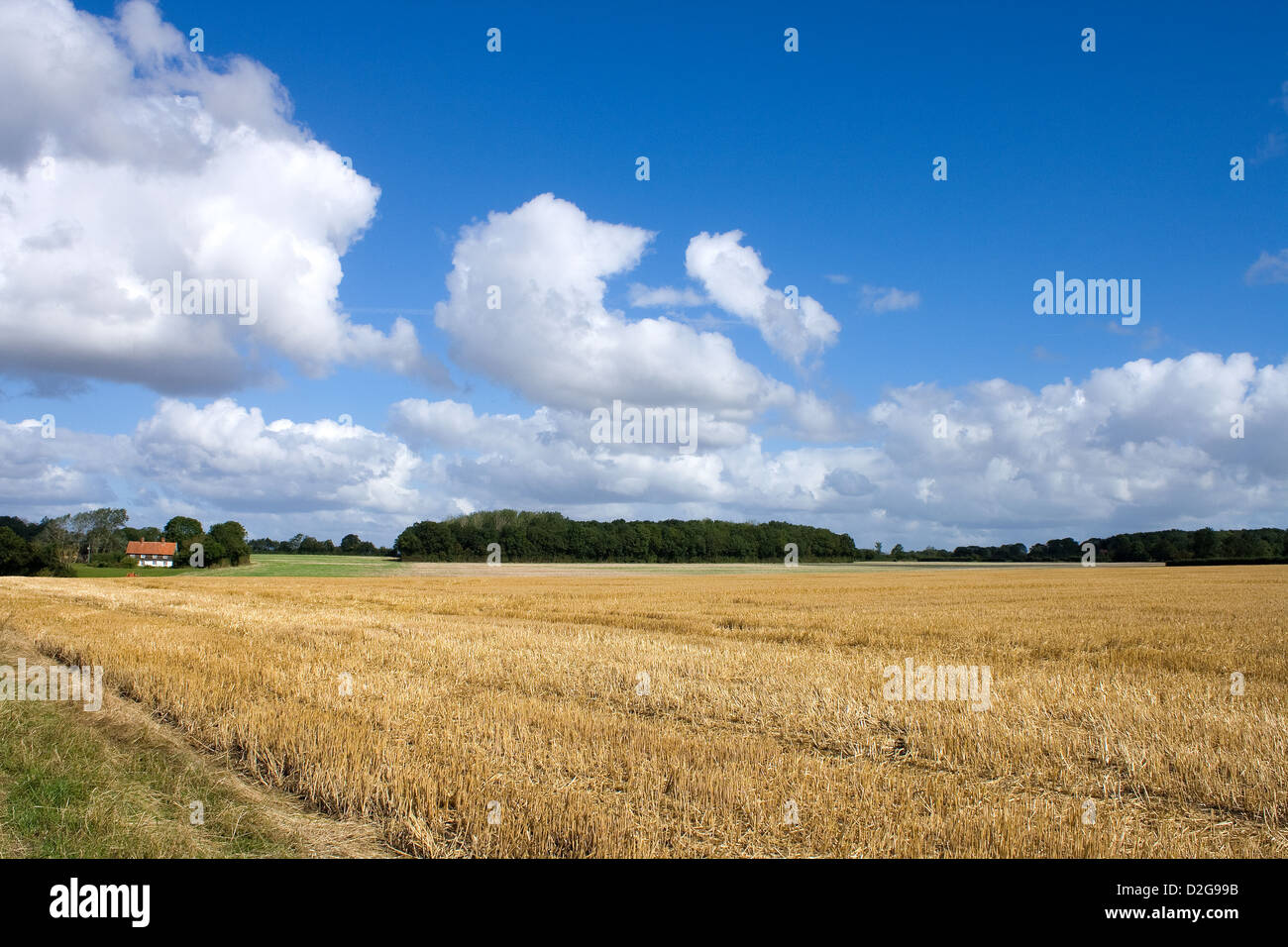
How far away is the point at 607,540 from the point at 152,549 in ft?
252

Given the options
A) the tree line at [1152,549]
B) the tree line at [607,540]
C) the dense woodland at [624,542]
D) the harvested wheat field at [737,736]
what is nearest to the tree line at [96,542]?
the dense woodland at [624,542]

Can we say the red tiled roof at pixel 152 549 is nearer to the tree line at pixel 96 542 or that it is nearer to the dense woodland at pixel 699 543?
the tree line at pixel 96 542

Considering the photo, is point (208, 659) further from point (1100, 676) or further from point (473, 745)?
point (1100, 676)

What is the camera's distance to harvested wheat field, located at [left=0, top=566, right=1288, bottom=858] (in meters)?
6.29

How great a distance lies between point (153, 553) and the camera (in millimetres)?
118688

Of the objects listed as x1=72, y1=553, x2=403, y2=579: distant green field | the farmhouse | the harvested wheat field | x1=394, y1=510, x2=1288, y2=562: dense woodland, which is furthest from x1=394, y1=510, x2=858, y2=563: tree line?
the harvested wheat field

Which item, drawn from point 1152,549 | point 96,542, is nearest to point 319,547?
point 96,542

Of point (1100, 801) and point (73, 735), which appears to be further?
point (73, 735)

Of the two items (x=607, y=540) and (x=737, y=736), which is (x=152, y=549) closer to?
(x=607, y=540)

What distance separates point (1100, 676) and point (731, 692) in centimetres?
724

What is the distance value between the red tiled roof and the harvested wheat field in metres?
116

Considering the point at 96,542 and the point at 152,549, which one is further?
the point at 96,542
